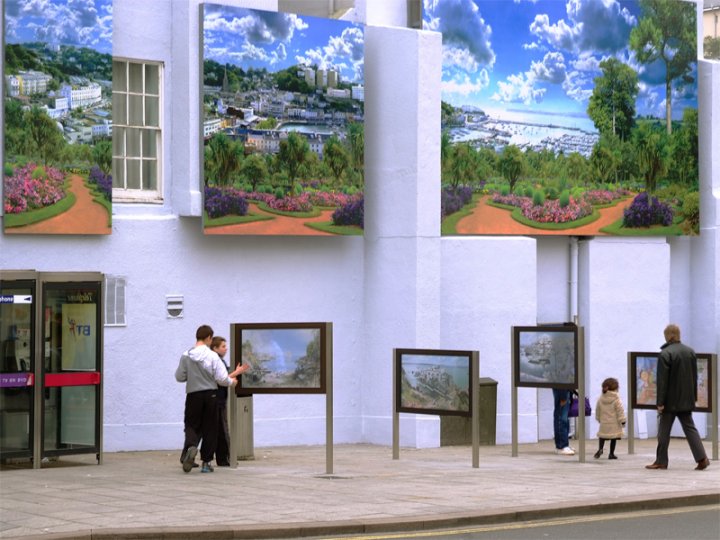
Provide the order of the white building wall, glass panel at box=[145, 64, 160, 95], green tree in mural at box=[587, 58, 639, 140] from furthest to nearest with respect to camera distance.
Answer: green tree in mural at box=[587, 58, 639, 140]
glass panel at box=[145, 64, 160, 95]
the white building wall

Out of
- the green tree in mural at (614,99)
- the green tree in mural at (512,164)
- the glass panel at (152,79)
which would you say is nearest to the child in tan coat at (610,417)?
the green tree in mural at (512,164)

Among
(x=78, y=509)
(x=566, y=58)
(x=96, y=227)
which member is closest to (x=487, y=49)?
(x=566, y=58)

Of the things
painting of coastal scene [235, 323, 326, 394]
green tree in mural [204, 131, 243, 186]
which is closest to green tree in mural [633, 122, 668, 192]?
green tree in mural [204, 131, 243, 186]

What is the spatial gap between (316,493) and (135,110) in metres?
7.96

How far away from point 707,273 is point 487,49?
5951 millimetres

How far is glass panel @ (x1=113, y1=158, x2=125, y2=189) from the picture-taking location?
65.7 ft

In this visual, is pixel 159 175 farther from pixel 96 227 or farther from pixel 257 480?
pixel 257 480

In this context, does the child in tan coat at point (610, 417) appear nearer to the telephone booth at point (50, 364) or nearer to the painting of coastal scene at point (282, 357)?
the painting of coastal scene at point (282, 357)

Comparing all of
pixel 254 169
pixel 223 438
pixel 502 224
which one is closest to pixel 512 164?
pixel 502 224

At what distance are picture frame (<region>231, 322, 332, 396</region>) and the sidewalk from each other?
1063 mm

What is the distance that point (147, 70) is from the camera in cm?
2025

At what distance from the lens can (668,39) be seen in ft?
80.0

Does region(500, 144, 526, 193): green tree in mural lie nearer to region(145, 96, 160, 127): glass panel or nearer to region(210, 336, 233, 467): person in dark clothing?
region(145, 96, 160, 127): glass panel

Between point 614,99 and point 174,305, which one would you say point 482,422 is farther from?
point 614,99
